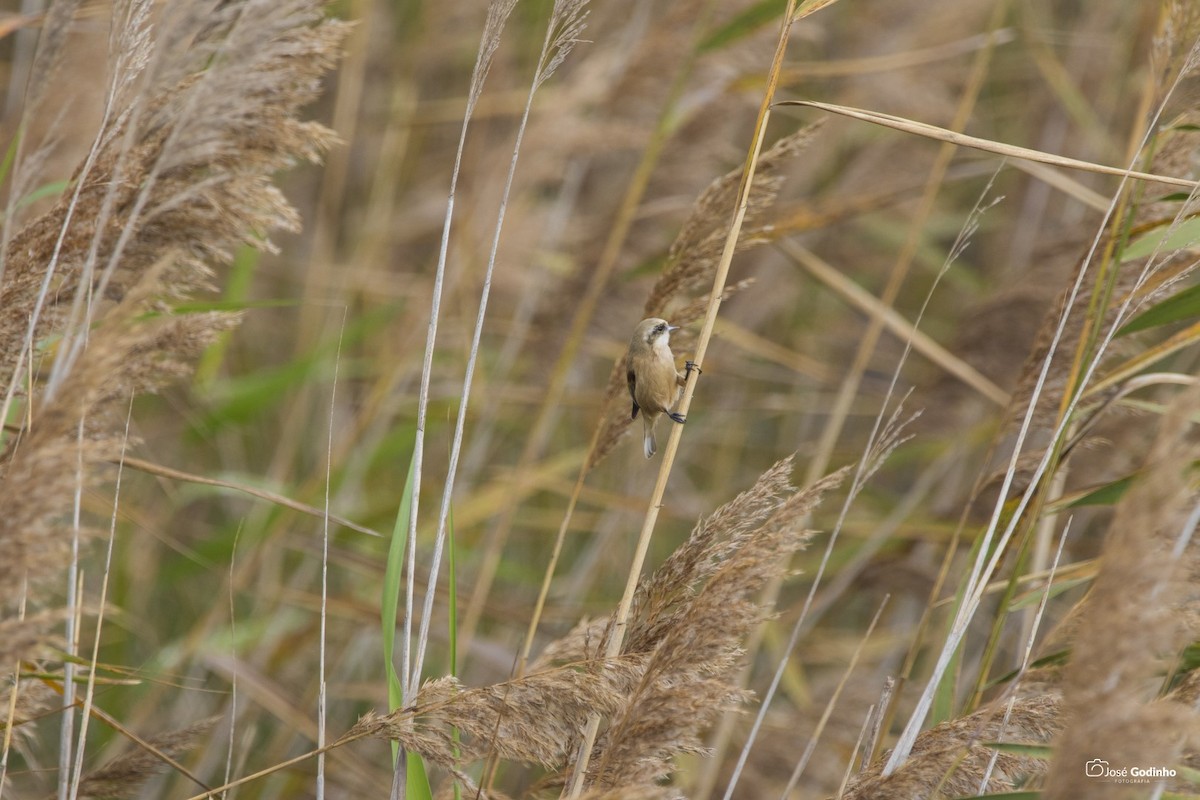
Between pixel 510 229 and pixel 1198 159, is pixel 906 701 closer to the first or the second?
pixel 1198 159

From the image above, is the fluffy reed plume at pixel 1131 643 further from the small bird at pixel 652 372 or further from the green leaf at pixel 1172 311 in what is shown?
the small bird at pixel 652 372

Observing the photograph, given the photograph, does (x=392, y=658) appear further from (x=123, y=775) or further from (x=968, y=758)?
(x=968, y=758)

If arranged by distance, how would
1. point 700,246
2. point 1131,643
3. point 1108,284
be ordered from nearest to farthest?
point 1131,643, point 1108,284, point 700,246

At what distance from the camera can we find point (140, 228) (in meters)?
1.65

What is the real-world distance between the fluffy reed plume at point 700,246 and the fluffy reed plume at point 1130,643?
88 centimetres

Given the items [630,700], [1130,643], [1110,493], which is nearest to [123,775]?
[630,700]

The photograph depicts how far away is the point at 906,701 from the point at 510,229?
2.21m

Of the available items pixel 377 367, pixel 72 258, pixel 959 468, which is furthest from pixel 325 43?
pixel 959 468

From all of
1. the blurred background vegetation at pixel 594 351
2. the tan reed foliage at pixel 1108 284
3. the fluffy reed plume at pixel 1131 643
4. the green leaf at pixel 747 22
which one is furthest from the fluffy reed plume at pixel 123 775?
the green leaf at pixel 747 22

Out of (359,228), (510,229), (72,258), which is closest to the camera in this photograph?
(72,258)

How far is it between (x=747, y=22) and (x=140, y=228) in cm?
146

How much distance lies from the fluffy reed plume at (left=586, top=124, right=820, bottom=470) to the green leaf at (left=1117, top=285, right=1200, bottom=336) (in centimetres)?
66

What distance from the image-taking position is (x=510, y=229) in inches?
153

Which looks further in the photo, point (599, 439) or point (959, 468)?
point (959, 468)
